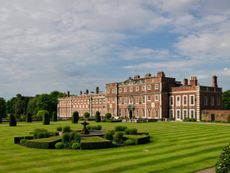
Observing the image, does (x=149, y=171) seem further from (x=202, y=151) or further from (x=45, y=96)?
(x=45, y=96)

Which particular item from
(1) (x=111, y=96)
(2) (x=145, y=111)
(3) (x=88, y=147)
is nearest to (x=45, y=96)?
(1) (x=111, y=96)

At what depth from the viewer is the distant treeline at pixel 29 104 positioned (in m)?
111

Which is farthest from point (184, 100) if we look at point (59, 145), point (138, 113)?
point (59, 145)

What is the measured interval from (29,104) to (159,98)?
65867 millimetres

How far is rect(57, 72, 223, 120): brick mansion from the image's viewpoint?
64.1 m

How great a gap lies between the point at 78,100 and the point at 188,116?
47.5 m

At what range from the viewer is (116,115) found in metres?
83.2

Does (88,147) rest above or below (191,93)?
below

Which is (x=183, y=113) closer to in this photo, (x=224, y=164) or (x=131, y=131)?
(x=131, y=131)

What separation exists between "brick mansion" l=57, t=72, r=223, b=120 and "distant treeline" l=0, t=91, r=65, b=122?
89.5ft

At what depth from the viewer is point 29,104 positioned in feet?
396

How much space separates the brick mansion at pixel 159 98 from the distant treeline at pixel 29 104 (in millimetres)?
27274

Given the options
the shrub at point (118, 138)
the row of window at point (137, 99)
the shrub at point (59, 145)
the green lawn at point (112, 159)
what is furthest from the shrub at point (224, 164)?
the row of window at point (137, 99)

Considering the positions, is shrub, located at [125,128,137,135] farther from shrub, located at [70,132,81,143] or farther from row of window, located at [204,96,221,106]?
row of window, located at [204,96,221,106]
